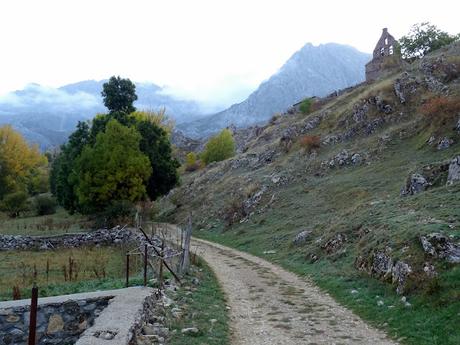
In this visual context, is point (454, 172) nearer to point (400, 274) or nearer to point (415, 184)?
point (415, 184)

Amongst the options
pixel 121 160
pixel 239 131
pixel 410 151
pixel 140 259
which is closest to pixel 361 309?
pixel 140 259

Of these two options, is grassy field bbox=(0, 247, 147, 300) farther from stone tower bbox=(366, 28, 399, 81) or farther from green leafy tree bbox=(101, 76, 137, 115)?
stone tower bbox=(366, 28, 399, 81)

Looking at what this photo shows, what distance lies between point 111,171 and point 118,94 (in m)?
15.7

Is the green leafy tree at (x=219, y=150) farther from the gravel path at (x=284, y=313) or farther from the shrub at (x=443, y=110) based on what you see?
the gravel path at (x=284, y=313)

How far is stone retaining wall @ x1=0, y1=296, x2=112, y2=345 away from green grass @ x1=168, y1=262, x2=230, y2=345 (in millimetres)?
2500

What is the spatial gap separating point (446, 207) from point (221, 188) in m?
37.5

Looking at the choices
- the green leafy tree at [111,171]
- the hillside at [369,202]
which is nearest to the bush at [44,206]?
the hillside at [369,202]

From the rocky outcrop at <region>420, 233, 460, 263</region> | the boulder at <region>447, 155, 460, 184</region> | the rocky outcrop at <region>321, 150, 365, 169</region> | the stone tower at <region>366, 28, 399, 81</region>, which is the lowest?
the rocky outcrop at <region>420, 233, 460, 263</region>

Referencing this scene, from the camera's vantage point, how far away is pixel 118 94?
176ft

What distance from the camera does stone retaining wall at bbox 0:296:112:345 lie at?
1151 cm

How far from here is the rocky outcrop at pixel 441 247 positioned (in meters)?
13.2

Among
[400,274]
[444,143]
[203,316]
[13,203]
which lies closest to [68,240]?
[203,316]

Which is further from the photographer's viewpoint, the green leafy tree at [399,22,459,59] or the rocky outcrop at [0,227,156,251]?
the green leafy tree at [399,22,459,59]

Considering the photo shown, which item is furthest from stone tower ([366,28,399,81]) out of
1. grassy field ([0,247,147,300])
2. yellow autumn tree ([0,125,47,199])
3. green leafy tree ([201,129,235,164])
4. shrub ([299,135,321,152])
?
yellow autumn tree ([0,125,47,199])
